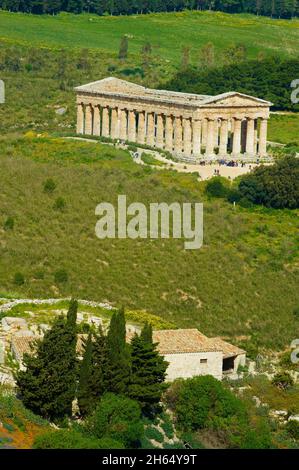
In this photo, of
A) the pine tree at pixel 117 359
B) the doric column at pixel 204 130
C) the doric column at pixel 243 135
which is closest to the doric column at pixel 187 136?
the doric column at pixel 204 130

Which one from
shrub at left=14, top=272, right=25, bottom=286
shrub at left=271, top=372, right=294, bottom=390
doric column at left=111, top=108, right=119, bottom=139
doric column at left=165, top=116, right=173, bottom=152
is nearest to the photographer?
shrub at left=271, top=372, right=294, bottom=390

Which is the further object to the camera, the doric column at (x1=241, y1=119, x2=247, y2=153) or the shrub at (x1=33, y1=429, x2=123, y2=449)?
the doric column at (x1=241, y1=119, x2=247, y2=153)

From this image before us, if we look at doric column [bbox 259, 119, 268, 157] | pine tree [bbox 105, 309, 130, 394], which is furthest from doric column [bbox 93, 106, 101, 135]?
pine tree [bbox 105, 309, 130, 394]

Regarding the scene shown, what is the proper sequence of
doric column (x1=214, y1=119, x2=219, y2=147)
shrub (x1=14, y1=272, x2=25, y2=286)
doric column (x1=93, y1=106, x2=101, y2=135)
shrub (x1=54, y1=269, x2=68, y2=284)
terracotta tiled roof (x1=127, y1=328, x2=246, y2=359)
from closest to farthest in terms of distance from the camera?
terracotta tiled roof (x1=127, y1=328, x2=246, y2=359)
shrub (x1=14, y1=272, x2=25, y2=286)
shrub (x1=54, y1=269, x2=68, y2=284)
doric column (x1=214, y1=119, x2=219, y2=147)
doric column (x1=93, y1=106, x2=101, y2=135)

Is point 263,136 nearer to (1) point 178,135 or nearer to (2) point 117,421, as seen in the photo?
(1) point 178,135

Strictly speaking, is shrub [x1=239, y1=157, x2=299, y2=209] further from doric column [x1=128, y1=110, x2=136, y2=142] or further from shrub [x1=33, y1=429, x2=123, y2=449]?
shrub [x1=33, y1=429, x2=123, y2=449]

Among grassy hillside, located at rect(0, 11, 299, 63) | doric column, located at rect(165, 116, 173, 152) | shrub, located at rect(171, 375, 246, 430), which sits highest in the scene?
shrub, located at rect(171, 375, 246, 430)

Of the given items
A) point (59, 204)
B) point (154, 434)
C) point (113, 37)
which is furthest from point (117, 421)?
point (113, 37)
